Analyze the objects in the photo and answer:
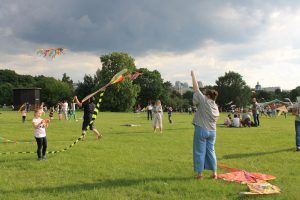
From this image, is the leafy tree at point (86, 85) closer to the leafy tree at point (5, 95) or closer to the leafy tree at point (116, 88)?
the leafy tree at point (116, 88)

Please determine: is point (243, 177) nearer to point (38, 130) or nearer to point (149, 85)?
point (38, 130)

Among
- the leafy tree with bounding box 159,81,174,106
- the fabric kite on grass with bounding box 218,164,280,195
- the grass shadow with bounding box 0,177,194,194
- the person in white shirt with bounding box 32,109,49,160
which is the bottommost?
the grass shadow with bounding box 0,177,194,194

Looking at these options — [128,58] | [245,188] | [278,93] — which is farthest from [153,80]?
[245,188]

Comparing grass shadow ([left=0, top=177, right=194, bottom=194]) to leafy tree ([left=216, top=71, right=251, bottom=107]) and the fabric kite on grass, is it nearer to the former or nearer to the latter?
the fabric kite on grass

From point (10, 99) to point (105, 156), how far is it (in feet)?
417

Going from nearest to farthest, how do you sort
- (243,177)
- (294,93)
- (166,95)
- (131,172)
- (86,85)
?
(243,177)
(131,172)
(86,85)
(166,95)
(294,93)

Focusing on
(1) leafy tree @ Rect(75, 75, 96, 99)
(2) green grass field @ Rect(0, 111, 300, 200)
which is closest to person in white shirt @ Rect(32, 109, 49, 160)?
(2) green grass field @ Rect(0, 111, 300, 200)

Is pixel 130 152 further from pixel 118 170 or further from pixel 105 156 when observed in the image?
pixel 118 170

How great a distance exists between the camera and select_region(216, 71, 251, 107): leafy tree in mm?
117875

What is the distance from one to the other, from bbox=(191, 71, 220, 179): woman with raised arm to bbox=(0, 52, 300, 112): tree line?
77.2 metres

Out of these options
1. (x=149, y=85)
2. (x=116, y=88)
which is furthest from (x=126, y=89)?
(x=149, y=85)

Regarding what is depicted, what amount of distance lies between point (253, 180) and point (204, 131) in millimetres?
1734

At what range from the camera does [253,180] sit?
8.62m

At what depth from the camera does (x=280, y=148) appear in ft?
48.8
